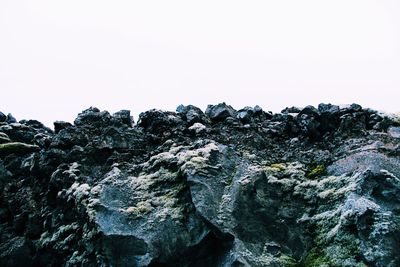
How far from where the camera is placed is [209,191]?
23078 millimetres

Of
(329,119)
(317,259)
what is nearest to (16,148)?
(329,119)

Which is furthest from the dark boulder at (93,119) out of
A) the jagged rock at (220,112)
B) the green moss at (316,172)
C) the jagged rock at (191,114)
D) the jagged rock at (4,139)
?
the green moss at (316,172)

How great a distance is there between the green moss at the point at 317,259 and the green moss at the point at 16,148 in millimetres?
22993

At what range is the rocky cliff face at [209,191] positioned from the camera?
2095 centimetres

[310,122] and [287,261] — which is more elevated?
[310,122]

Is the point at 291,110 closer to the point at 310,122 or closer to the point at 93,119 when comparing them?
the point at 310,122

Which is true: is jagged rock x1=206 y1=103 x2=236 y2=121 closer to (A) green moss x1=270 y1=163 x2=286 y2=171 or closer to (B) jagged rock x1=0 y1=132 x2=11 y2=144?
(A) green moss x1=270 y1=163 x2=286 y2=171

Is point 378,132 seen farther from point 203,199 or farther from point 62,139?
point 62,139

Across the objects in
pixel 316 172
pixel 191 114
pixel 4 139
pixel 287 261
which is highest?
pixel 191 114

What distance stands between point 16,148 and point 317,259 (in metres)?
24.7

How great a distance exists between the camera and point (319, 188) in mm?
23234

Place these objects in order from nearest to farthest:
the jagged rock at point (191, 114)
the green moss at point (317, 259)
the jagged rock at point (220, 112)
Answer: the green moss at point (317, 259) < the jagged rock at point (191, 114) < the jagged rock at point (220, 112)

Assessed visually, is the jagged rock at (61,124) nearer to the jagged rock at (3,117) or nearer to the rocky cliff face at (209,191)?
the rocky cliff face at (209,191)

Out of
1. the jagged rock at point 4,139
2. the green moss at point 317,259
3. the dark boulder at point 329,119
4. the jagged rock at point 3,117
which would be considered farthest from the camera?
the jagged rock at point 3,117
